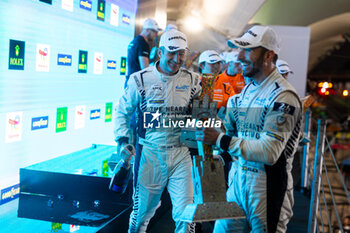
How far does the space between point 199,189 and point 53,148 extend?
2.65 metres

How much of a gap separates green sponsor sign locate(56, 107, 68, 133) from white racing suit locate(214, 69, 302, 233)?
2547 millimetres

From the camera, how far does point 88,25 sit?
499 cm

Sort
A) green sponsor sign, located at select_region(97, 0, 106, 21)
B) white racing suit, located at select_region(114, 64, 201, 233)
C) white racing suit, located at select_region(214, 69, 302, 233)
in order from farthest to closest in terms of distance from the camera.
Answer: green sponsor sign, located at select_region(97, 0, 106, 21)
white racing suit, located at select_region(114, 64, 201, 233)
white racing suit, located at select_region(214, 69, 302, 233)

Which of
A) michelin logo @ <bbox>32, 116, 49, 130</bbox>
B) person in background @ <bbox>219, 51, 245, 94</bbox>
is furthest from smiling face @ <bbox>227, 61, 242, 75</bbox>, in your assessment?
michelin logo @ <bbox>32, 116, 49, 130</bbox>

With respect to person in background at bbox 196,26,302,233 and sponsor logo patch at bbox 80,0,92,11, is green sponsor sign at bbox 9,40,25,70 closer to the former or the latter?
sponsor logo patch at bbox 80,0,92,11

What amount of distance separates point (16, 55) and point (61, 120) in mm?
1091

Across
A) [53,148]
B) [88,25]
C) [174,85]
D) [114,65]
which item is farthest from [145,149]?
[114,65]

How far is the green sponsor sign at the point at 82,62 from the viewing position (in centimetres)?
481

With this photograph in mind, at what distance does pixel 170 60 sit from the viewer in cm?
306

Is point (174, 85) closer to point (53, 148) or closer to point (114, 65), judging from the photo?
point (53, 148)

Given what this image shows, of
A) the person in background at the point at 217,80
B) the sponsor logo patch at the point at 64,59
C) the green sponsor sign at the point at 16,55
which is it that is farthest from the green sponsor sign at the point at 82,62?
the person in background at the point at 217,80

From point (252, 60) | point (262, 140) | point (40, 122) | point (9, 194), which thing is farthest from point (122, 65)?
point (262, 140)

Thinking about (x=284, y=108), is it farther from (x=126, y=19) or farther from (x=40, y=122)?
(x=126, y=19)

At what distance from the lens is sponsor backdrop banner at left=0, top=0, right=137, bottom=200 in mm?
3512
